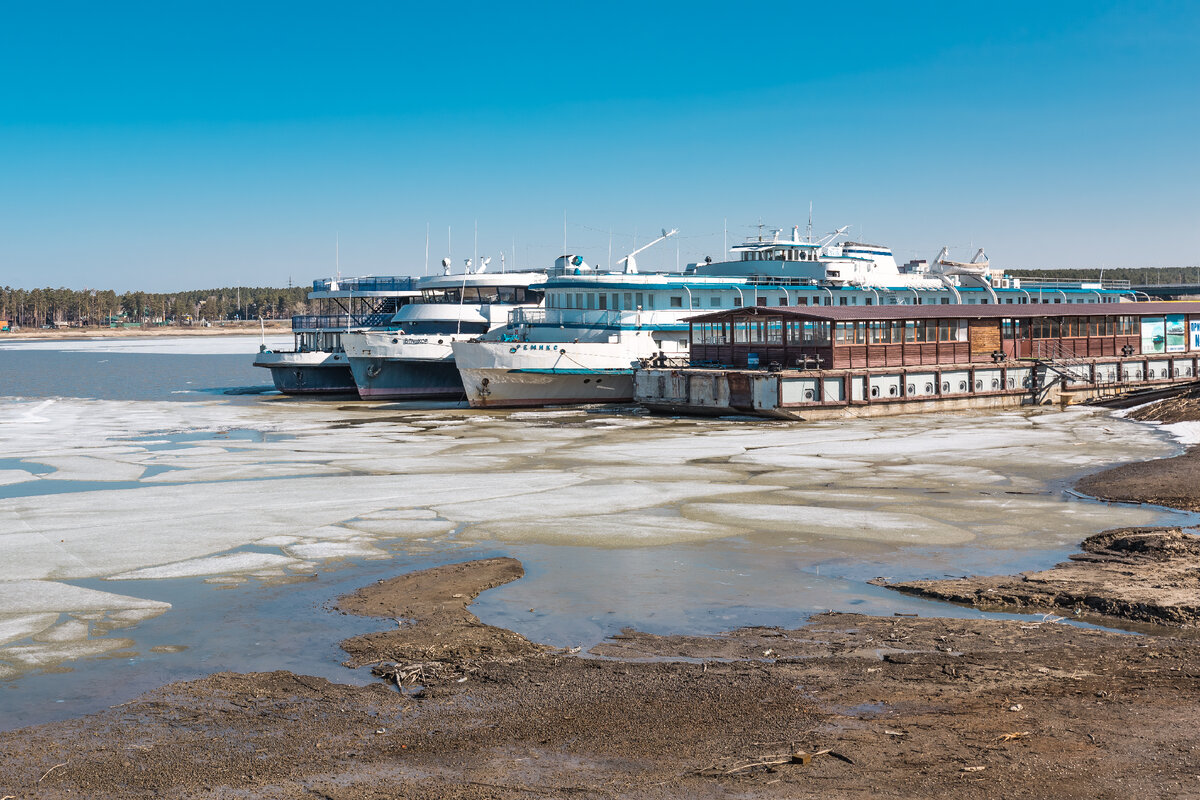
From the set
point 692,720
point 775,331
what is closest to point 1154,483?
point 692,720

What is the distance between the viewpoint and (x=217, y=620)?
1448cm

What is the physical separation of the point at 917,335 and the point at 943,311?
2.32 meters

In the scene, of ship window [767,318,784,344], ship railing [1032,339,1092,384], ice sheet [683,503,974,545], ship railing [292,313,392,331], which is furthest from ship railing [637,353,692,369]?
ice sheet [683,503,974,545]

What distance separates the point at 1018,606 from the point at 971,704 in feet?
13.6

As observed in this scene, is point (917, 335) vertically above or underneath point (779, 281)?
underneath

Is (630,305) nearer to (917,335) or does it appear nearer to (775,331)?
(775,331)

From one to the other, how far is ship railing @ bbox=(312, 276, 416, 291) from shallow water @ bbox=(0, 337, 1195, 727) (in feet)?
86.2

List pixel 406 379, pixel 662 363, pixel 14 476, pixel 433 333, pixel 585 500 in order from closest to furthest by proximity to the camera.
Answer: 1. pixel 585 500
2. pixel 14 476
3. pixel 662 363
4. pixel 406 379
5. pixel 433 333

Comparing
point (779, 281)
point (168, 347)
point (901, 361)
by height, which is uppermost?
point (779, 281)

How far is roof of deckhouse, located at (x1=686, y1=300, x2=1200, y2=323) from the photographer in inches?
1786

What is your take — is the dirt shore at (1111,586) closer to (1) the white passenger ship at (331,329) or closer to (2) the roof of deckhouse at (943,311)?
(2) the roof of deckhouse at (943,311)

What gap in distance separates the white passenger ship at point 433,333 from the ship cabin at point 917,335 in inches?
479

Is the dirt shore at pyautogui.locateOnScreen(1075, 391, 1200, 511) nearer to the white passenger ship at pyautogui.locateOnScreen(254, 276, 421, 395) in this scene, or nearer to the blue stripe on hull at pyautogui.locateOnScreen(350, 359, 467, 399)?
the blue stripe on hull at pyautogui.locateOnScreen(350, 359, 467, 399)

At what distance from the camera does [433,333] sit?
59250 mm
